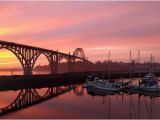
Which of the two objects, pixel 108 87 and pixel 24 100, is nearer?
pixel 24 100

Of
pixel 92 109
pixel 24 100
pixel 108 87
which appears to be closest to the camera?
pixel 92 109

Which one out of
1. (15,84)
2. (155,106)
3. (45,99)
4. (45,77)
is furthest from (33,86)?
(155,106)

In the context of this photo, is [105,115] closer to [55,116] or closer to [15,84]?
[55,116]

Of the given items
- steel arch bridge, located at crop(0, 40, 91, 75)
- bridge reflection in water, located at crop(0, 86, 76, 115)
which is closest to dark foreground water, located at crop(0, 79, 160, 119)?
bridge reflection in water, located at crop(0, 86, 76, 115)

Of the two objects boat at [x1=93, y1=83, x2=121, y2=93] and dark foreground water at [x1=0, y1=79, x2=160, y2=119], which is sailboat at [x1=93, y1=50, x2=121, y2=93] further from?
dark foreground water at [x1=0, y1=79, x2=160, y2=119]

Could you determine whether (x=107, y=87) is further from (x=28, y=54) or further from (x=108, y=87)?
(x=28, y=54)

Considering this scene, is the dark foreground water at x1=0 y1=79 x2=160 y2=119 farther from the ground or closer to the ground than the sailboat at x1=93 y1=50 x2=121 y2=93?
closer to the ground

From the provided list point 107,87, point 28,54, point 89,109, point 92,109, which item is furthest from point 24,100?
point 28,54

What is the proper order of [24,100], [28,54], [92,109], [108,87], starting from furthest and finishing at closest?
[28,54] → [108,87] → [24,100] → [92,109]

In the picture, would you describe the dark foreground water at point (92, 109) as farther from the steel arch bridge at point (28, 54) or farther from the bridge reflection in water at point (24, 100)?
the steel arch bridge at point (28, 54)

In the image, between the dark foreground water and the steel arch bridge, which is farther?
the steel arch bridge

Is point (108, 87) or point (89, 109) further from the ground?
point (108, 87)

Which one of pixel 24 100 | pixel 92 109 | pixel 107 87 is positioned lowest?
pixel 92 109

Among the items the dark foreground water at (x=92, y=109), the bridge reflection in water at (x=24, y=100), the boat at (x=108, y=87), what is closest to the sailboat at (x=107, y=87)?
the boat at (x=108, y=87)
